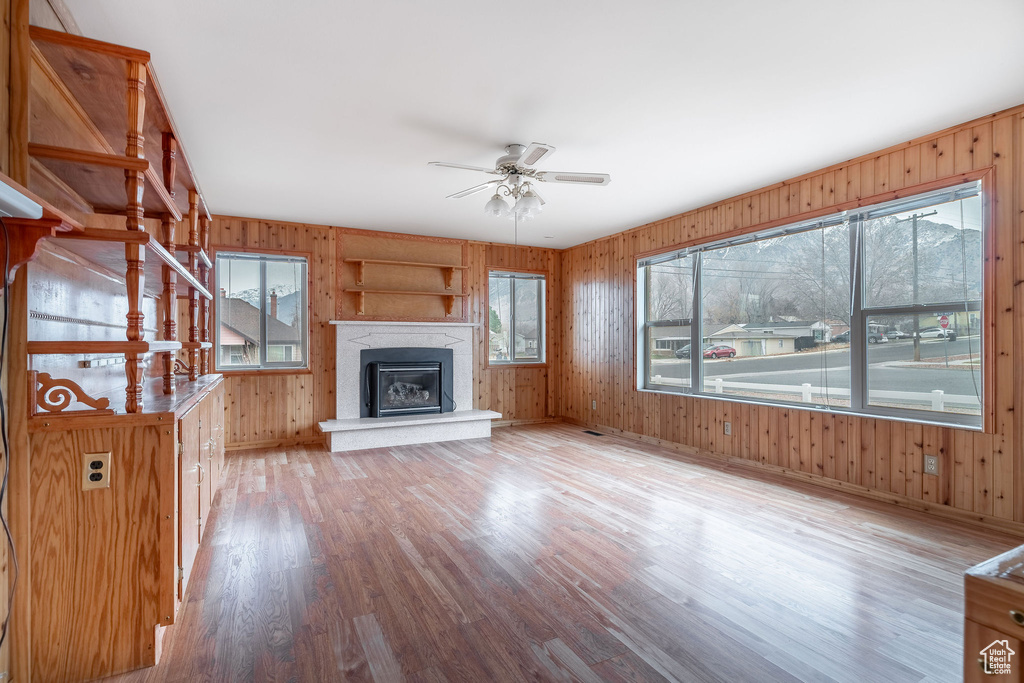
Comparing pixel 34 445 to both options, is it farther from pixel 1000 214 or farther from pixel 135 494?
pixel 1000 214

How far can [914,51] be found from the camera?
233 centimetres

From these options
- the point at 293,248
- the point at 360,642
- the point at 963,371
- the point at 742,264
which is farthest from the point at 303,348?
the point at 963,371

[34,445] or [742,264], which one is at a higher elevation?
[742,264]

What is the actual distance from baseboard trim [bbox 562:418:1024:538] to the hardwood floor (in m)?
0.11

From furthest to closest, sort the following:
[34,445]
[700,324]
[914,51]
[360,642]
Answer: [700,324]
[914,51]
[360,642]
[34,445]

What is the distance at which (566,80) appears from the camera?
2.59m

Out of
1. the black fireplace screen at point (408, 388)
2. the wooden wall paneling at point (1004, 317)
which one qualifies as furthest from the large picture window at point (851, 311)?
the black fireplace screen at point (408, 388)

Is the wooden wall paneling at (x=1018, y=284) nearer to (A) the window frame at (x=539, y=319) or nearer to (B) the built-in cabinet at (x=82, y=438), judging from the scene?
(B) the built-in cabinet at (x=82, y=438)

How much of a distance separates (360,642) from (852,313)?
13.1 feet

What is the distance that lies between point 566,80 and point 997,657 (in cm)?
270

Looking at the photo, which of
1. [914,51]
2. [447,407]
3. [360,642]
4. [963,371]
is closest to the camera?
[360,642]

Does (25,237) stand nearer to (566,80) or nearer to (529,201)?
(566,80)

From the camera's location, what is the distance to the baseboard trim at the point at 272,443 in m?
5.34

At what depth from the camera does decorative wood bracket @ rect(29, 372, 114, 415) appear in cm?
161
